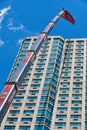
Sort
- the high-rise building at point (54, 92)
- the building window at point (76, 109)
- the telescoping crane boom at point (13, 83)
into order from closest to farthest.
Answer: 1. the telescoping crane boom at point (13, 83)
2. the high-rise building at point (54, 92)
3. the building window at point (76, 109)

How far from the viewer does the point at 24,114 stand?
252 feet

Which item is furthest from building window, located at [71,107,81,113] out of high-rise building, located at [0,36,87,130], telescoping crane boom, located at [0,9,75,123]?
telescoping crane boom, located at [0,9,75,123]

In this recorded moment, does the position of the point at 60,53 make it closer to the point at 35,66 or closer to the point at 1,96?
the point at 35,66

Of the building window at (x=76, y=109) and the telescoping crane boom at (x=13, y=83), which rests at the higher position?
the building window at (x=76, y=109)

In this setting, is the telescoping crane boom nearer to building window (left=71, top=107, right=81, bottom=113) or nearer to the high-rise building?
the high-rise building

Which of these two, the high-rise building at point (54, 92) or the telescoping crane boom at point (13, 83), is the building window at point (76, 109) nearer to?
the high-rise building at point (54, 92)

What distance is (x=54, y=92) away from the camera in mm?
83000

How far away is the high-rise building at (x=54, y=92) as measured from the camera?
74375mm

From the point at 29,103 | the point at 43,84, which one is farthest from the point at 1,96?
the point at 43,84

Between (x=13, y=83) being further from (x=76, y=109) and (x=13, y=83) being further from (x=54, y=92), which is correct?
(x=54, y=92)

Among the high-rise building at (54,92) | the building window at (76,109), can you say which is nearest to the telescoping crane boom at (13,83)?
the high-rise building at (54,92)

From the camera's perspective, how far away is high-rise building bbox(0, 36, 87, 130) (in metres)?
74.4

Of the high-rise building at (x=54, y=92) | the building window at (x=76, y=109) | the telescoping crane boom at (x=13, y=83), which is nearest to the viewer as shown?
the telescoping crane boom at (x=13, y=83)

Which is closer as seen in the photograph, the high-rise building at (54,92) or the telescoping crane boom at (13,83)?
the telescoping crane boom at (13,83)
